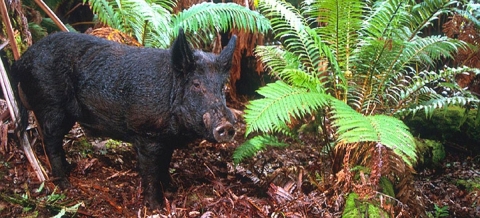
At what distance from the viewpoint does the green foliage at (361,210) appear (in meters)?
2.67

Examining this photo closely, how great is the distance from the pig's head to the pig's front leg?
11.1 inches

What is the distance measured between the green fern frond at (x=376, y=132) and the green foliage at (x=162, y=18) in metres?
1.45

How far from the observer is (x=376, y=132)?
2.54 m

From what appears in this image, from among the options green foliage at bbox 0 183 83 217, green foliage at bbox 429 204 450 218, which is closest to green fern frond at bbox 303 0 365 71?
green foliage at bbox 429 204 450 218

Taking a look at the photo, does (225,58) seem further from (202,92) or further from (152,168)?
(152,168)

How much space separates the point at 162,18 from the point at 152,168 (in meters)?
1.64

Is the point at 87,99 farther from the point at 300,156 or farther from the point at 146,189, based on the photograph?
the point at 300,156

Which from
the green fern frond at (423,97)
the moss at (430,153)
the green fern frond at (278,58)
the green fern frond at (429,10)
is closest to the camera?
the green fern frond at (429,10)

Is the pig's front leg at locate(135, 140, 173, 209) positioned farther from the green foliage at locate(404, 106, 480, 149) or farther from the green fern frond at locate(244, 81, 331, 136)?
the green foliage at locate(404, 106, 480, 149)

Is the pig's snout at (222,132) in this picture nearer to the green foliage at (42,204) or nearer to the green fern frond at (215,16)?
the green foliage at (42,204)

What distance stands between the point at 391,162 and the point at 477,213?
136cm

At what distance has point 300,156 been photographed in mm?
4215

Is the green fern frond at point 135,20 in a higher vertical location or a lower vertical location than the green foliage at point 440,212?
higher

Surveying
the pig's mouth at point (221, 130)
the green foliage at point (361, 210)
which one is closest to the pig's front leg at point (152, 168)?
the pig's mouth at point (221, 130)
